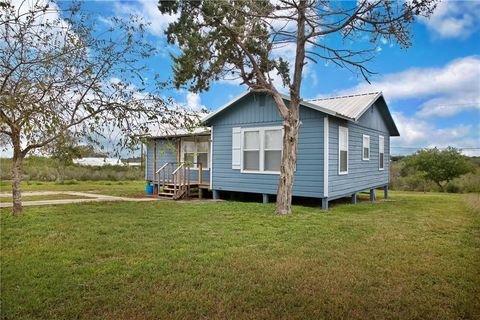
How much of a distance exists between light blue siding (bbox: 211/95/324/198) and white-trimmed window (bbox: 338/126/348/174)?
108 centimetres

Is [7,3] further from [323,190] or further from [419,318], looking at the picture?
[323,190]

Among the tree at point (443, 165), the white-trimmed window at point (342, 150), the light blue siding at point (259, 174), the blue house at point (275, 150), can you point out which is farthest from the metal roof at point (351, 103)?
the tree at point (443, 165)

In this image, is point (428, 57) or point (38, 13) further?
point (428, 57)

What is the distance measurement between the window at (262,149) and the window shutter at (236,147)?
0.14m

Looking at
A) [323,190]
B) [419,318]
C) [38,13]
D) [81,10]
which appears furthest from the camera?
[323,190]

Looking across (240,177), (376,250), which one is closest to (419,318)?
(376,250)

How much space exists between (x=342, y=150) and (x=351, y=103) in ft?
7.12

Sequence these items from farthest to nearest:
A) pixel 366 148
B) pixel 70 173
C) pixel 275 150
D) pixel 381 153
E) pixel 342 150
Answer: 1. pixel 70 173
2. pixel 381 153
3. pixel 366 148
4. pixel 342 150
5. pixel 275 150

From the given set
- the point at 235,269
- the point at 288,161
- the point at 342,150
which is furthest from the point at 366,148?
the point at 235,269

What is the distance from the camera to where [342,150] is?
11.0 m

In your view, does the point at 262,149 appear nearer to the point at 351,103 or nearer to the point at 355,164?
the point at 355,164

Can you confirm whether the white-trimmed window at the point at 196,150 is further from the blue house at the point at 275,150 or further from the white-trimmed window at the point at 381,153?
the white-trimmed window at the point at 381,153

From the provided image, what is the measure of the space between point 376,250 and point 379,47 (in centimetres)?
497

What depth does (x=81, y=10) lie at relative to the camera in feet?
16.1
